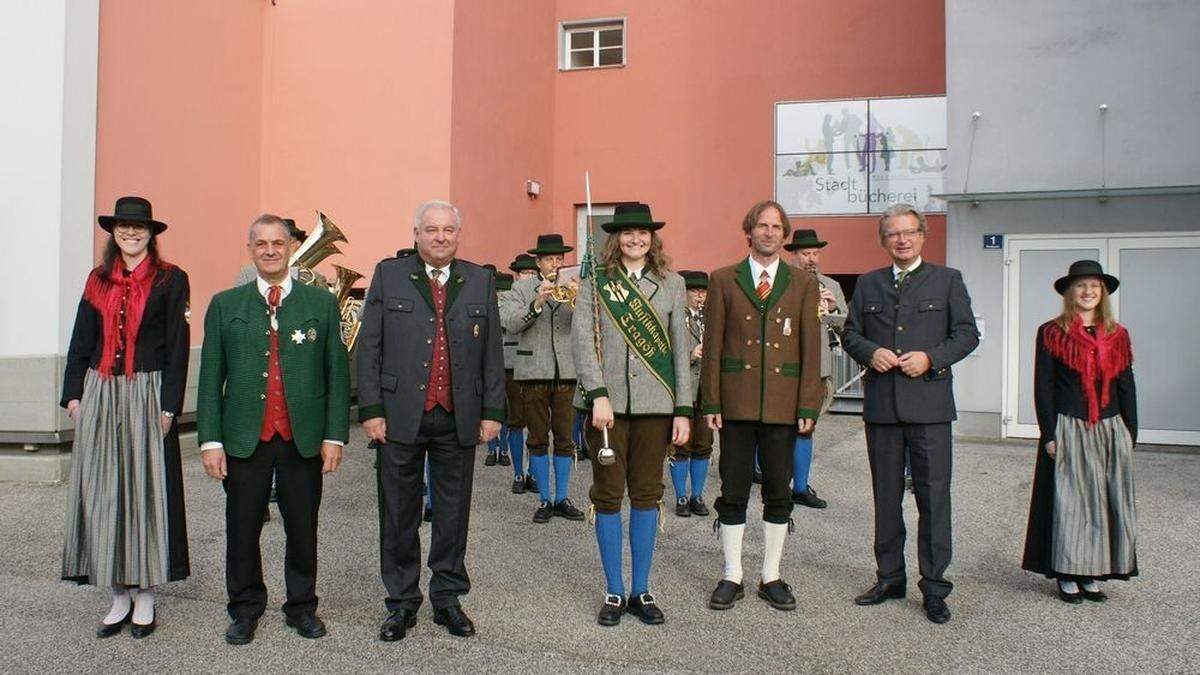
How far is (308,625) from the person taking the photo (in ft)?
13.7

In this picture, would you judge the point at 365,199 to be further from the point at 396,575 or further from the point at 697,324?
the point at 396,575

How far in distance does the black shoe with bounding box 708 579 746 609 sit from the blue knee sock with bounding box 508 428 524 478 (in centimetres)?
323

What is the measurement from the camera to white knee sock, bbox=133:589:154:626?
13.9 ft

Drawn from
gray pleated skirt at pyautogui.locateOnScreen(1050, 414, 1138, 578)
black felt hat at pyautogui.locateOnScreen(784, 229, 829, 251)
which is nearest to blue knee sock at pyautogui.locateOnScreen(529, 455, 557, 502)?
black felt hat at pyautogui.locateOnScreen(784, 229, 829, 251)

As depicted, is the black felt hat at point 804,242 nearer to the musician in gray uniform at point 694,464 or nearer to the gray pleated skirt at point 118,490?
the musician in gray uniform at point 694,464

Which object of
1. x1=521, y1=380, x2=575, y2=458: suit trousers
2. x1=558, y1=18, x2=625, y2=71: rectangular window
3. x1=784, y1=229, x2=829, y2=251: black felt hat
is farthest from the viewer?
x1=558, y1=18, x2=625, y2=71: rectangular window

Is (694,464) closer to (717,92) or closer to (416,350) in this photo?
(416,350)

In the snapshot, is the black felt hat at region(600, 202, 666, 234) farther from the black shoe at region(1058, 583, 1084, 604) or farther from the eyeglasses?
the black shoe at region(1058, 583, 1084, 604)

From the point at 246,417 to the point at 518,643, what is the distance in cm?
157

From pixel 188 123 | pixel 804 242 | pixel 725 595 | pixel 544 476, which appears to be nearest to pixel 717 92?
pixel 804 242

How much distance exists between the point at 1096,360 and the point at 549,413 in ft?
12.6

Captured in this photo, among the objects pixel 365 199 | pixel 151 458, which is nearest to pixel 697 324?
pixel 151 458

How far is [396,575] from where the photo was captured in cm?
427

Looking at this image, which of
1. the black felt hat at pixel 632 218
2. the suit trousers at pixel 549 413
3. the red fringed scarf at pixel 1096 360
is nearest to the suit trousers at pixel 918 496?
the red fringed scarf at pixel 1096 360
